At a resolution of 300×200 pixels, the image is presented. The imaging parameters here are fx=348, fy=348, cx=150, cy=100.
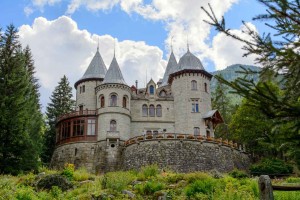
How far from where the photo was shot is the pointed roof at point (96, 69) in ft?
152

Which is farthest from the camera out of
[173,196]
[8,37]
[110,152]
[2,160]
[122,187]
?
[110,152]

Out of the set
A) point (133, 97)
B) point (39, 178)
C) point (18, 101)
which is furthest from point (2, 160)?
point (133, 97)

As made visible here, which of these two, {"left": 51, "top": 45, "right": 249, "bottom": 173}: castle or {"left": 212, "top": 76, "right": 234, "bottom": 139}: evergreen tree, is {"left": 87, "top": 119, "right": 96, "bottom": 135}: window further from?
{"left": 212, "top": 76, "right": 234, "bottom": 139}: evergreen tree

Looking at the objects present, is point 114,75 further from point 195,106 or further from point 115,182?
point 115,182

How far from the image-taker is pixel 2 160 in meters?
28.9

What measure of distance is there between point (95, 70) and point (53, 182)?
92.5 ft

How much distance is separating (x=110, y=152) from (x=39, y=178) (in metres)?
18.6

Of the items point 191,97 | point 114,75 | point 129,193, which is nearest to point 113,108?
point 114,75

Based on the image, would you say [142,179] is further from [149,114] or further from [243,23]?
[149,114]

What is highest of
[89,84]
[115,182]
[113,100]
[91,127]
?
[89,84]

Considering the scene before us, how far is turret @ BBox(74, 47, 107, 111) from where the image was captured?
44.7 meters

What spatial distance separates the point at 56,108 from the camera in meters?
50.3

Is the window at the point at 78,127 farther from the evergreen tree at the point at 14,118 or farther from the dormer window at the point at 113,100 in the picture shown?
the evergreen tree at the point at 14,118

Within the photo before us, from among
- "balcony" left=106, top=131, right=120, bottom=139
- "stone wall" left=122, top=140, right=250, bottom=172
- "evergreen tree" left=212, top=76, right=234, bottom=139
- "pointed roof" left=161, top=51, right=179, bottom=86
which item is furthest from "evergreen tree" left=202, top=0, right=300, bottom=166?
"evergreen tree" left=212, top=76, right=234, bottom=139
